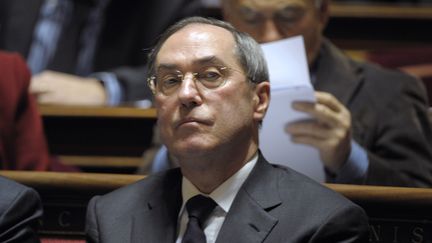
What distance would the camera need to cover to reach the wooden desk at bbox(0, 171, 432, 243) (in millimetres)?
1874

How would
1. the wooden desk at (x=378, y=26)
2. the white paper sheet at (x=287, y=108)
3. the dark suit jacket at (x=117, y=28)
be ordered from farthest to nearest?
the wooden desk at (x=378, y=26), the dark suit jacket at (x=117, y=28), the white paper sheet at (x=287, y=108)

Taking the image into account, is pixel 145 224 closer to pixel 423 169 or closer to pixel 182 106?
pixel 182 106

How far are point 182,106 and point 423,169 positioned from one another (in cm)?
83

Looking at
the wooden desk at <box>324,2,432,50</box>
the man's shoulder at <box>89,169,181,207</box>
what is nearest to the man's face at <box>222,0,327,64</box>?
the man's shoulder at <box>89,169,181,207</box>

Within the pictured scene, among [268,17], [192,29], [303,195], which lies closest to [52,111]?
[268,17]

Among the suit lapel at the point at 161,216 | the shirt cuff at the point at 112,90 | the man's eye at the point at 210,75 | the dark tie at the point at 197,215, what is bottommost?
the shirt cuff at the point at 112,90

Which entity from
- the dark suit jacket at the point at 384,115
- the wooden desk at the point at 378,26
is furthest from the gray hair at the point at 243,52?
the wooden desk at the point at 378,26

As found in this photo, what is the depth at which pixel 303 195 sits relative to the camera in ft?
5.61

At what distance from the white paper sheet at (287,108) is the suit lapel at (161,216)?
0.38 metres

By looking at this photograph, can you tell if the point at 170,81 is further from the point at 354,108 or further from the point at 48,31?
the point at 48,31

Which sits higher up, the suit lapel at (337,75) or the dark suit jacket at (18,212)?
the dark suit jacket at (18,212)

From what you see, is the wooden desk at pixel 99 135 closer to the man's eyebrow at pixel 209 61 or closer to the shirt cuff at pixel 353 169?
the shirt cuff at pixel 353 169

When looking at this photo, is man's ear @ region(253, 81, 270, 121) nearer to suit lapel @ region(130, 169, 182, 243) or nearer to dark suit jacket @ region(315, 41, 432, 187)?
suit lapel @ region(130, 169, 182, 243)

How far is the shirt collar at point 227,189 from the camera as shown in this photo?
5.76 ft
